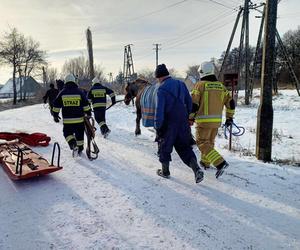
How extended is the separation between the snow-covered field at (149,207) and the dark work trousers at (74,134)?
431mm

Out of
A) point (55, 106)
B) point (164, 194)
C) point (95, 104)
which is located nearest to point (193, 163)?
Result: point (164, 194)

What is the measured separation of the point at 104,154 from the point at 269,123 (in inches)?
145

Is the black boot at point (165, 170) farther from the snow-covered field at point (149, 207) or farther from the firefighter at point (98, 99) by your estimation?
the firefighter at point (98, 99)

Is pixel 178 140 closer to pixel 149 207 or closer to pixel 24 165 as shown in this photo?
pixel 149 207

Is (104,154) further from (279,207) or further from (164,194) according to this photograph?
(279,207)

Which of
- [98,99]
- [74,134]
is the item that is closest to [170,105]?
[74,134]

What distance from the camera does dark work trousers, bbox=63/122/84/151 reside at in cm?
760

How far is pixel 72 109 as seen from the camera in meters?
7.57

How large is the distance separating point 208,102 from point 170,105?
743 millimetres

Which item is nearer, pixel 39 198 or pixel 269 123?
pixel 39 198

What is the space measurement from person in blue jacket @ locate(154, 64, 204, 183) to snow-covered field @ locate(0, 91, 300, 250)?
1.74 ft

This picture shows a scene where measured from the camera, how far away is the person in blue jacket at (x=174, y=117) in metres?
5.65

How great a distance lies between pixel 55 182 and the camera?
19.5 feet

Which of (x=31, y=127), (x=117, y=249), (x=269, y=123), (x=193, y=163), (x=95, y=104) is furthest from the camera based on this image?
(x=31, y=127)
